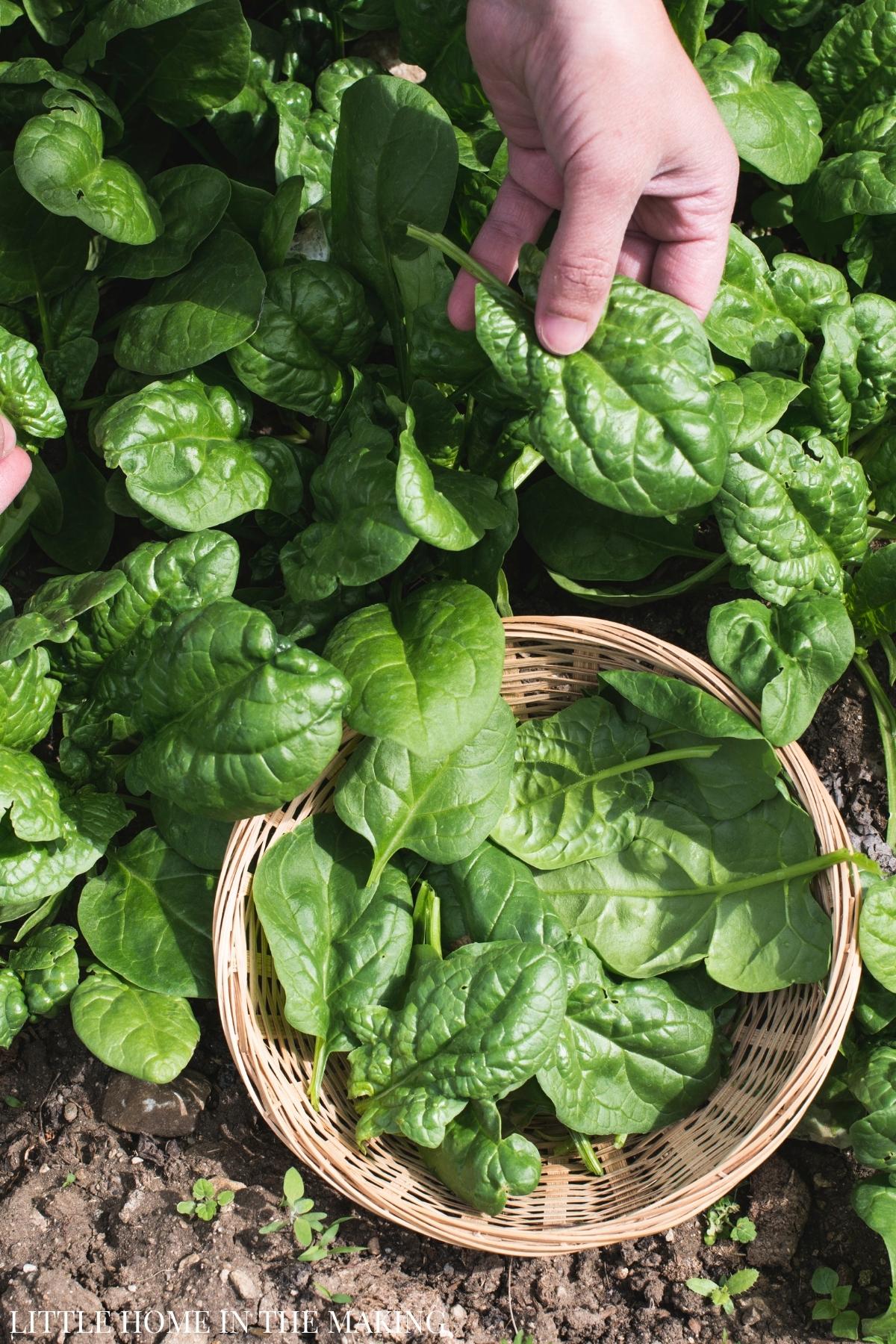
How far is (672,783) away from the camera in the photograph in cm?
225

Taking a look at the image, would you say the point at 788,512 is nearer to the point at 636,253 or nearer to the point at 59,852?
the point at 636,253

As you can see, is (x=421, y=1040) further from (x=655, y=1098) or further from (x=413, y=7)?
(x=413, y=7)

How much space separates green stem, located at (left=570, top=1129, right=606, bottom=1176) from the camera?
6.89 feet

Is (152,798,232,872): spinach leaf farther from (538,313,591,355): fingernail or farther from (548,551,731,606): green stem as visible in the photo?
(538,313,591,355): fingernail

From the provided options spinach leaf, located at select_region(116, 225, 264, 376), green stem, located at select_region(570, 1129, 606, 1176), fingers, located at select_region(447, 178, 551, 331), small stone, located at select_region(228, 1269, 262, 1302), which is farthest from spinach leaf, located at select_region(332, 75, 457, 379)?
small stone, located at select_region(228, 1269, 262, 1302)

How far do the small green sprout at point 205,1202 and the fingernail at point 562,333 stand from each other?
1.64 meters

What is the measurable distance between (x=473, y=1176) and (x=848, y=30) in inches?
90.9

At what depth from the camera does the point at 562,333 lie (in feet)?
5.51

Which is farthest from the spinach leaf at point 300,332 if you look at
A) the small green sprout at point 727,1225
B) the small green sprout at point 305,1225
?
the small green sprout at point 727,1225

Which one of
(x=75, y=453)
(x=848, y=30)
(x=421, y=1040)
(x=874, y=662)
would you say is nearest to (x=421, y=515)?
(x=421, y=1040)

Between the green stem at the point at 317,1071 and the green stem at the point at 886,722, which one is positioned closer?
the green stem at the point at 317,1071

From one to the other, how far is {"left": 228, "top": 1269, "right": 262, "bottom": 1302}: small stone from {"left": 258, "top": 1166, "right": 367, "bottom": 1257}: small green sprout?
2.9 inches

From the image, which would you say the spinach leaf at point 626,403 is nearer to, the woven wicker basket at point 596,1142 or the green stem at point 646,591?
the woven wicker basket at point 596,1142

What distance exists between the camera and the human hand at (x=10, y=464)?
84.3 inches
